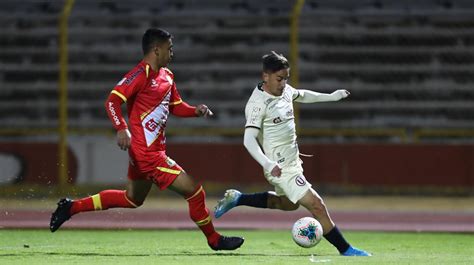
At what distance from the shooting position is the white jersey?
418 inches

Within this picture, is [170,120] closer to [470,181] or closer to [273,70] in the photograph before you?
[470,181]

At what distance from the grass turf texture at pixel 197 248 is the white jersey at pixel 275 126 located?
3.00 ft

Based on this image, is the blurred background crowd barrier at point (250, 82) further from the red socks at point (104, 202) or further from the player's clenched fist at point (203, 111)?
the player's clenched fist at point (203, 111)

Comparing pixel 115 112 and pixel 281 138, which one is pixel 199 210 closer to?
pixel 281 138

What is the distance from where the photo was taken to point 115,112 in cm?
1030

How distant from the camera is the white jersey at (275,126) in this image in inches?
418

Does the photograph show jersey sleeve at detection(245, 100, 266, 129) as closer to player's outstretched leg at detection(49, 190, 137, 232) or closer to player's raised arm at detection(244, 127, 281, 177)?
player's raised arm at detection(244, 127, 281, 177)

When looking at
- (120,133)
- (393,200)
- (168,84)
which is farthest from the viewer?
(393,200)

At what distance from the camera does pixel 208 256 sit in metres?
10.4

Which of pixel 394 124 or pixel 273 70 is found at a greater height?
pixel 273 70

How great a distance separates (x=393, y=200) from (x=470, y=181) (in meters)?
1.50

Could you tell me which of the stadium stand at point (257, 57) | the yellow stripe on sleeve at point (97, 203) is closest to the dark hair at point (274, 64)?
the yellow stripe on sleeve at point (97, 203)

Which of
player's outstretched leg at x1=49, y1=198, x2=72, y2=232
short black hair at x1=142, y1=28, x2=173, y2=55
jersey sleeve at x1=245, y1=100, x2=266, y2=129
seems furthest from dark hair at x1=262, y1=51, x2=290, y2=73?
player's outstretched leg at x1=49, y1=198, x2=72, y2=232

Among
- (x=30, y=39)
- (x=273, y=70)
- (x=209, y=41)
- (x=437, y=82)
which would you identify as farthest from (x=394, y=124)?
(x=273, y=70)
